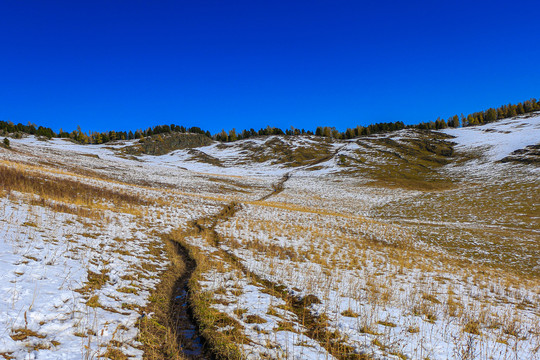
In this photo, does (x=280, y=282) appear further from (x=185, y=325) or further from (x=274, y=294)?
(x=185, y=325)

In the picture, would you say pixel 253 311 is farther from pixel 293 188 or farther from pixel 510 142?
pixel 510 142

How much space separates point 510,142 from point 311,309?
123735 mm

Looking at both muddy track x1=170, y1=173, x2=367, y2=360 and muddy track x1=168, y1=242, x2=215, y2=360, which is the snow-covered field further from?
muddy track x1=168, y1=242, x2=215, y2=360

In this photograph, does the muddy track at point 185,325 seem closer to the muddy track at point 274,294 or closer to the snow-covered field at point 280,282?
the muddy track at point 274,294

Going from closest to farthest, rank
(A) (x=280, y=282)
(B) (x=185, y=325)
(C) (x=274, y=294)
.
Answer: (B) (x=185, y=325) → (C) (x=274, y=294) → (A) (x=280, y=282)

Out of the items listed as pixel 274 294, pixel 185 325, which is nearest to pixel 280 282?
pixel 274 294

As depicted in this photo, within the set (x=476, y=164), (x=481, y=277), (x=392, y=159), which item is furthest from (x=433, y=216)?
(x=392, y=159)

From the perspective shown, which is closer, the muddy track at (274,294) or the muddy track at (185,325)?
the muddy track at (185,325)

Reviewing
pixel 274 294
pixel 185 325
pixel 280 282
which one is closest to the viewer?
pixel 185 325

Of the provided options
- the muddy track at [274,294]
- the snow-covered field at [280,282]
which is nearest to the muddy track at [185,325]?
Result: the muddy track at [274,294]

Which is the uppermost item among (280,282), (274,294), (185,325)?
(185,325)

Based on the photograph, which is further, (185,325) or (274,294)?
(274,294)

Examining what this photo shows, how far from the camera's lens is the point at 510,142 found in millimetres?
93562

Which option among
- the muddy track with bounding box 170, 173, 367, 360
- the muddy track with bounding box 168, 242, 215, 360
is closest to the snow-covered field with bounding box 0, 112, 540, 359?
the muddy track with bounding box 170, 173, 367, 360
